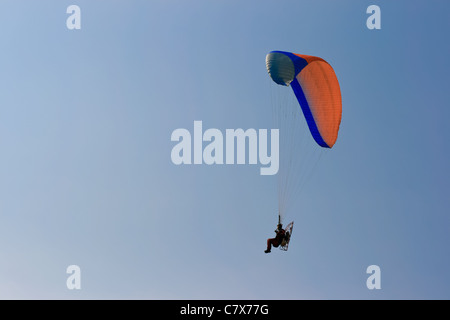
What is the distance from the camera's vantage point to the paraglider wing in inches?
1496

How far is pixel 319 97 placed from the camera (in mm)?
38344

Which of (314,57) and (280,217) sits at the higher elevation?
(314,57)

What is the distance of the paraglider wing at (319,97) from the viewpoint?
125 ft

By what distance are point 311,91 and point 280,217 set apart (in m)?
5.46
